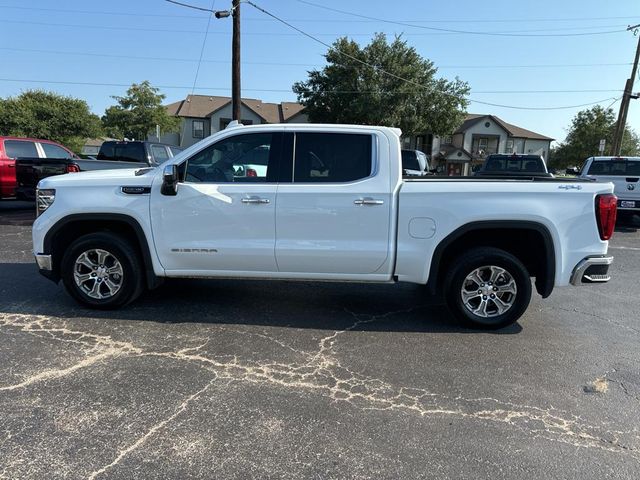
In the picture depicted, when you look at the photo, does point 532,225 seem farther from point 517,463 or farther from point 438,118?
point 438,118

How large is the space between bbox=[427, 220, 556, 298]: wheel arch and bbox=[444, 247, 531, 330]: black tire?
0.52ft

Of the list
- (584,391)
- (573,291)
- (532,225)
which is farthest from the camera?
(573,291)

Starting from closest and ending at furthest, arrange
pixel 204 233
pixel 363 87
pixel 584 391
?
1. pixel 584 391
2. pixel 204 233
3. pixel 363 87

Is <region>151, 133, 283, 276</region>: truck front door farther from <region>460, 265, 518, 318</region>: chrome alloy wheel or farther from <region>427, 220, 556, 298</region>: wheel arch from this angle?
<region>460, 265, 518, 318</region>: chrome alloy wheel

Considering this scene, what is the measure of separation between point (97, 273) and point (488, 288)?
4.02 metres

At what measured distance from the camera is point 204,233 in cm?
465

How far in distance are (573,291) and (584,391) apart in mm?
3150

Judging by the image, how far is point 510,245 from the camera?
4832 millimetres

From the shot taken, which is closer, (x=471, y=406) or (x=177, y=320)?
(x=471, y=406)

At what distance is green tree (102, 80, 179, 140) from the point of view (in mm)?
44531

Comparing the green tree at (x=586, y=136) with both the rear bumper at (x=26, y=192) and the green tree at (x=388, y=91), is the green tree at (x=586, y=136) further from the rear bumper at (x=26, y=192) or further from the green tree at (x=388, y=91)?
the rear bumper at (x=26, y=192)

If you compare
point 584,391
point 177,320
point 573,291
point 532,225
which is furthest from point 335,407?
point 573,291

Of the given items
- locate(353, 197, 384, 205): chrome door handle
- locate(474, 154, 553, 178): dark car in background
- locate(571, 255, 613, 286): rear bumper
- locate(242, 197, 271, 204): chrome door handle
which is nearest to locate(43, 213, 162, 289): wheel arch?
locate(242, 197, 271, 204): chrome door handle

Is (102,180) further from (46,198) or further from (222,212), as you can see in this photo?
(222,212)
